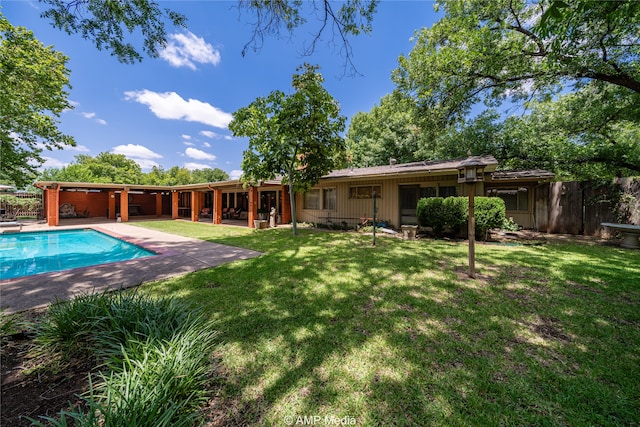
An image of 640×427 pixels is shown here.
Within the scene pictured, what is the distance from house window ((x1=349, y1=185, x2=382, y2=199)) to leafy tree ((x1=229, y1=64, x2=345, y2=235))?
2.24m

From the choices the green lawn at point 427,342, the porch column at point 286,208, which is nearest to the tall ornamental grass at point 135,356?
the green lawn at point 427,342

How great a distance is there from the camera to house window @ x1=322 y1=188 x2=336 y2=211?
12.6 m

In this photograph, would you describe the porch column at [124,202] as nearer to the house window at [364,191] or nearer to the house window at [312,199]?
the house window at [312,199]

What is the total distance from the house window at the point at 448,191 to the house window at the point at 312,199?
6.15 meters

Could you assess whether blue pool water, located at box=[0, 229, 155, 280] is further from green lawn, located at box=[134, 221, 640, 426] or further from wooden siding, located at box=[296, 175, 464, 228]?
wooden siding, located at box=[296, 175, 464, 228]

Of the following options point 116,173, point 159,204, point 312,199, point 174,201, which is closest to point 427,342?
point 312,199

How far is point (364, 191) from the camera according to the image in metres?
11.5

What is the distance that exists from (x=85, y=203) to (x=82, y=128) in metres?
6.70

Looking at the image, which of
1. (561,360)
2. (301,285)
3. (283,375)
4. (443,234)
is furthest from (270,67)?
(561,360)

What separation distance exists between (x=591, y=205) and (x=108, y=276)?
14.8m

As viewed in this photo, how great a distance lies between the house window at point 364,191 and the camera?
432 inches

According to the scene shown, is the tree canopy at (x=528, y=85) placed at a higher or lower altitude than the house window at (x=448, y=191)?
higher

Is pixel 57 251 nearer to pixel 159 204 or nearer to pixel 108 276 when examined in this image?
pixel 108 276

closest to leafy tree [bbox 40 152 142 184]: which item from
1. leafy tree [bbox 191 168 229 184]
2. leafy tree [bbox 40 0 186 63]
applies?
leafy tree [bbox 191 168 229 184]
